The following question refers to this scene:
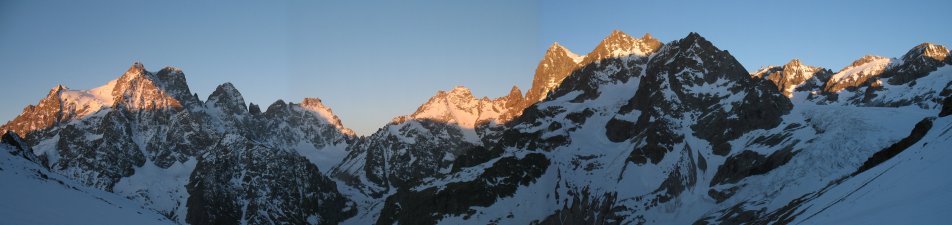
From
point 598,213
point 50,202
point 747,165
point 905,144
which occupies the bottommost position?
point 50,202

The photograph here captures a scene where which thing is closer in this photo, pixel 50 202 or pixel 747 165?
pixel 50 202

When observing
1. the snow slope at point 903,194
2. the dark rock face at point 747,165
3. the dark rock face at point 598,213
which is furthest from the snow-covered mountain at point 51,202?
the dark rock face at point 598,213

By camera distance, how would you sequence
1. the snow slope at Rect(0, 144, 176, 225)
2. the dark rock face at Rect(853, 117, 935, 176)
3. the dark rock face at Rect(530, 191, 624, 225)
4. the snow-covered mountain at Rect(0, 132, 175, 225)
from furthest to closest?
the dark rock face at Rect(530, 191, 624, 225), the dark rock face at Rect(853, 117, 935, 176), the snow-covered mountain at Rect(0, 132, 175, 225), the snow slope at Rect(0, 144, 176, 225)

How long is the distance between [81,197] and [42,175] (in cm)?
695

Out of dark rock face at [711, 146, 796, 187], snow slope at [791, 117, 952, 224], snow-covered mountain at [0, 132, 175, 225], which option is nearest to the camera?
snow slope at [791, 117, 952, 224]

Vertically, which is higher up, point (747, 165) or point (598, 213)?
point (747, 165)

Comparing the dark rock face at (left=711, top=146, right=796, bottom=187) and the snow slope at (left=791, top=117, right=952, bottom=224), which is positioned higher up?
the dark rock face at (left=711, top=146, right=796, bottom=187)

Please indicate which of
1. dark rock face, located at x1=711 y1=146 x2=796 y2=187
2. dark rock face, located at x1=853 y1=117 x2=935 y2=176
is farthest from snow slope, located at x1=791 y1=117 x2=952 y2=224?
dark rock face, located at x1=711 y1=146 x2=796 y2=187

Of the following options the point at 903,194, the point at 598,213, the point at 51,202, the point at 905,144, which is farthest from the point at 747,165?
the point at 51,202

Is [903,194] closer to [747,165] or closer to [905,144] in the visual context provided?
[905,144]

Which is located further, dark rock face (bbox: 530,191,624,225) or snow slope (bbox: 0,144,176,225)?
dark rock face (bbox: 530,191,624,225)

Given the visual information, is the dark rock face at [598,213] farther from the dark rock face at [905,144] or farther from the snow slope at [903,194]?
the snow slope at [903,194]

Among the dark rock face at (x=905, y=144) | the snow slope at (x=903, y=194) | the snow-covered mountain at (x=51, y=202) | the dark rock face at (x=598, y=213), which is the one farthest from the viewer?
the dark rock face at (x=598, y=213)

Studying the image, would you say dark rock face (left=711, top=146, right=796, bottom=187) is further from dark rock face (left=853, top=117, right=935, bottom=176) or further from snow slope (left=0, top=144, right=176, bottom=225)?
snow slope (left=0, top=144, right=176, bottom=225)
